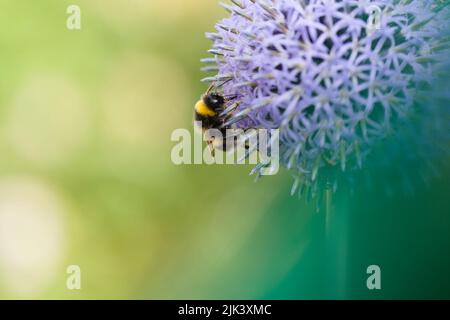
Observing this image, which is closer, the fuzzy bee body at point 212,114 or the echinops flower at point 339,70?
the echinops flower at point 339,70

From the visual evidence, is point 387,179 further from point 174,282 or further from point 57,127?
point 57,127

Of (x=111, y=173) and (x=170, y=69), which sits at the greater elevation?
(x=170, y=69)

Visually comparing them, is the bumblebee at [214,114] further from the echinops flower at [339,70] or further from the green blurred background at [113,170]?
the green blurred background at [113,170]

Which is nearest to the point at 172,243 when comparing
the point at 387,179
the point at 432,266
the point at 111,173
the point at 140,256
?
the point at 140,256

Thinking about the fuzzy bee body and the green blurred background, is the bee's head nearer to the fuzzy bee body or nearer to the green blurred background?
the fuzzy bee body

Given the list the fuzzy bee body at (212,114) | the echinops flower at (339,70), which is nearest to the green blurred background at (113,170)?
the fuzzy bee body at (212,114)

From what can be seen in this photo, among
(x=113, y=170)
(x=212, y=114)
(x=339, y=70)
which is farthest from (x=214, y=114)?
(x=113, y=170)
